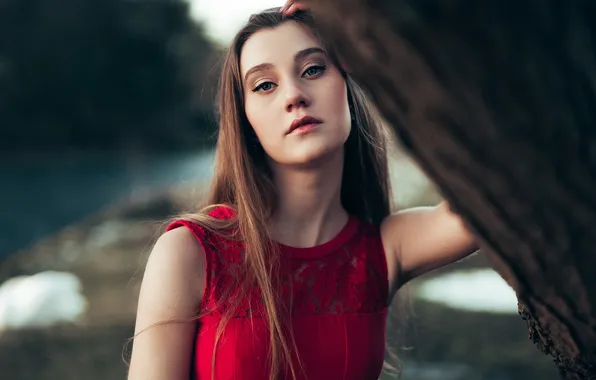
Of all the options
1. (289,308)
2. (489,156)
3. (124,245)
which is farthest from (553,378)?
(124,245)

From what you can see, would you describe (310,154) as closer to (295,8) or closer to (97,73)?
(295,8)

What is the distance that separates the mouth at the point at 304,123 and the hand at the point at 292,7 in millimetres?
288

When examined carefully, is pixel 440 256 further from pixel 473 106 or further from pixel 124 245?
pixel 124 245

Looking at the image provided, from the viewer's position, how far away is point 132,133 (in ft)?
92.1

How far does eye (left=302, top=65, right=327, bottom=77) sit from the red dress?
424 millimetres

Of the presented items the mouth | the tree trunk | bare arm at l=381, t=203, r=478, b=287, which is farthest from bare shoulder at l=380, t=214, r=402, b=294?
the tree trunk

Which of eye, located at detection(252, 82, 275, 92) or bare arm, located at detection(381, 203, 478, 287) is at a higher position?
eye, located at detection(252, 82, 275, 92)

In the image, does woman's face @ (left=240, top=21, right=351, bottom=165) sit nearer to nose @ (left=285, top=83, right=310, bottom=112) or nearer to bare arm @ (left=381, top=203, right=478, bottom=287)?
nose @ (left=285, top=83, right=310, bottom=112)

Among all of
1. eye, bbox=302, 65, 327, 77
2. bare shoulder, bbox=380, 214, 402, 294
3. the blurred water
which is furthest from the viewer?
the blurred water

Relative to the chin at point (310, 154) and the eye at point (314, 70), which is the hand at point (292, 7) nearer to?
the eye at point (314, 70)

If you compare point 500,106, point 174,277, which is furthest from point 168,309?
point 500,106

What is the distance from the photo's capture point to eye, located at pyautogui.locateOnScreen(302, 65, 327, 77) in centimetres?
189

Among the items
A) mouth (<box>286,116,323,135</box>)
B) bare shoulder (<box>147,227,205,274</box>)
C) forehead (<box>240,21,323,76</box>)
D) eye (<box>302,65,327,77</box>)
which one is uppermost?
forehead (<box>240,21,323,76</box>)

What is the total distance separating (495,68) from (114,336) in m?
5.47
